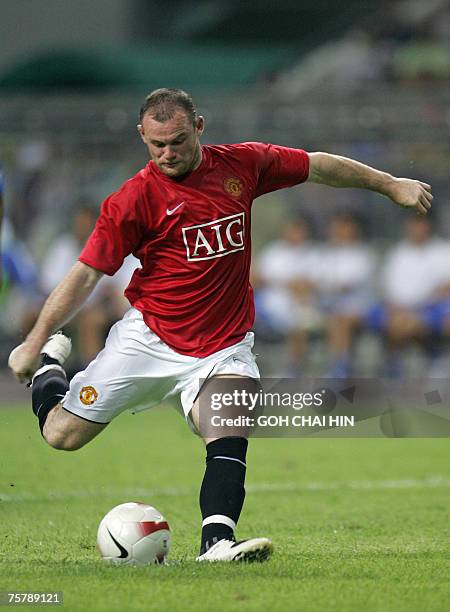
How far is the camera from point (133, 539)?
525 centimetres

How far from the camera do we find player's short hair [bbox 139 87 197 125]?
534 cm

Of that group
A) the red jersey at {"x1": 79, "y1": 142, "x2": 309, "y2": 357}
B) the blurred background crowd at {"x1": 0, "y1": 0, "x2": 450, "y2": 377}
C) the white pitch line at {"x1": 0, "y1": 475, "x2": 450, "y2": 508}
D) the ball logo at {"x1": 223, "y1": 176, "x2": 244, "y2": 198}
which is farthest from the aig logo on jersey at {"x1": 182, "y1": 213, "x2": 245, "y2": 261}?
the blurred background crowd at {"x1": 0, "y1": 0, "x2": 450, "y2": 377}

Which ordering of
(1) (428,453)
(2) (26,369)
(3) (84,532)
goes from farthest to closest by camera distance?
(1) (428,453) < (3) (84,532) < (2) (26,369)

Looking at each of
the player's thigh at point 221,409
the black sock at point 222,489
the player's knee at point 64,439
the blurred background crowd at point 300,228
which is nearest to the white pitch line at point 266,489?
the player's knee at point 64,439

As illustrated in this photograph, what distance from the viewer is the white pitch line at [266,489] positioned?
7.77m

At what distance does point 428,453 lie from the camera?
10266mm

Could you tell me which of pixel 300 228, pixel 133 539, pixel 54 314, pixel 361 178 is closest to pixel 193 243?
pixel 54 314

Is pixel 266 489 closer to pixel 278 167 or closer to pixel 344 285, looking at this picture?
pixel 278 167

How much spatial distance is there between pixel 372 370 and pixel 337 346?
0.48 meters

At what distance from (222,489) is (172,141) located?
1.53m

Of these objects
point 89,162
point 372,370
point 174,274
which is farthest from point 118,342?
point 89,162

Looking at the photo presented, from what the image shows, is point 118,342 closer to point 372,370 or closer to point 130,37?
point 372,370

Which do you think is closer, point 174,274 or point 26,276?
point 174,274

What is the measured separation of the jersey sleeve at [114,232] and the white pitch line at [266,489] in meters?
2.73
